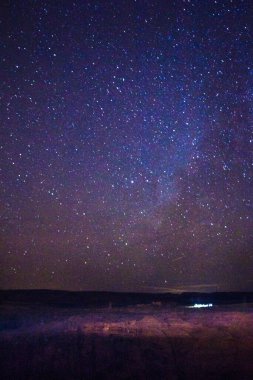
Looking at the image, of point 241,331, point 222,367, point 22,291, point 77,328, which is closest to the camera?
point 222,367

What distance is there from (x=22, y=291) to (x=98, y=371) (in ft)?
233

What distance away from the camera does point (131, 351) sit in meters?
18.0

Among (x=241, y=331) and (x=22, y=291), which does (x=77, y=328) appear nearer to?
(x=241, y=331)

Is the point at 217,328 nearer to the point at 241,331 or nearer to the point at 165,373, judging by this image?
the point at 241,331

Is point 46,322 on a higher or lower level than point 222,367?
higher

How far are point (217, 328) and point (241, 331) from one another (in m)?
1.44

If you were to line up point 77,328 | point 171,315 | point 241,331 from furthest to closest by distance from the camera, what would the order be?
1. point 171,315
2. point 77,328
3. point 241,331

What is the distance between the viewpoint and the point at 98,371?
16.7 meters

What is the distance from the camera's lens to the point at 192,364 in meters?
16.6

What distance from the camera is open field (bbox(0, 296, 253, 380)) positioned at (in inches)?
637

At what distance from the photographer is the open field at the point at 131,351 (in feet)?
53.1

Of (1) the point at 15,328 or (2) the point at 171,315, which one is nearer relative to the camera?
(1) the point at 15,328

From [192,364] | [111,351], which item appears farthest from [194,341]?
[111,351]

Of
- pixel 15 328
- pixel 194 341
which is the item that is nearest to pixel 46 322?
pixel 15 328
